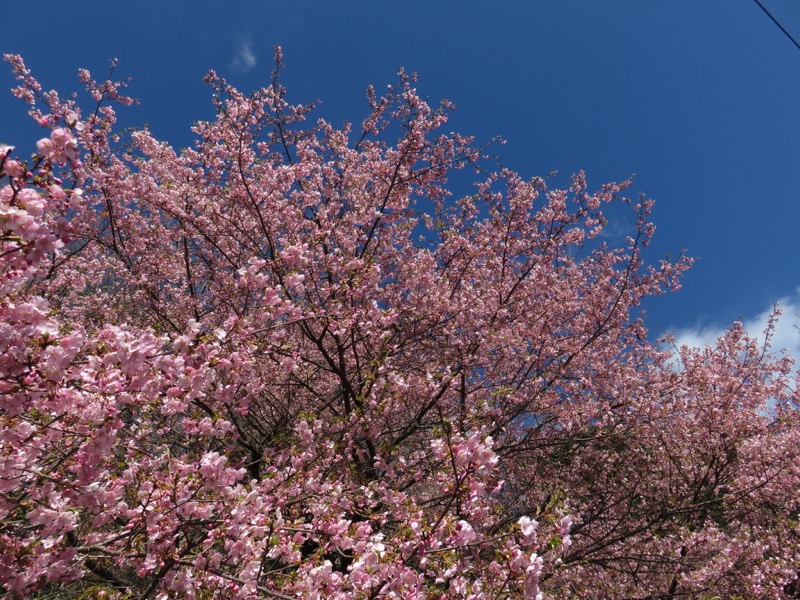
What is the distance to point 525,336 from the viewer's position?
9.89 metres

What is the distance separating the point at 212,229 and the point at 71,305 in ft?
25.0

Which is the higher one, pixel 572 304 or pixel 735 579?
pixel 572 304

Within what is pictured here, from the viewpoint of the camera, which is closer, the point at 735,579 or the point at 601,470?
the point at 735,579

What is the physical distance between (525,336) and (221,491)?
7897 millimetres

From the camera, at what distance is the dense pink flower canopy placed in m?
2.89

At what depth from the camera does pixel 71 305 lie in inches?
495

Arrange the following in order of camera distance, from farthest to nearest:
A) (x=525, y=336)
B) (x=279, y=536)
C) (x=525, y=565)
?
(x=525, y=336)
(x=279, y=536)
(x=525, y=565)

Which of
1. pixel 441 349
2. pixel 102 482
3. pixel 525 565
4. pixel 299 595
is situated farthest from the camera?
pixel 441 349

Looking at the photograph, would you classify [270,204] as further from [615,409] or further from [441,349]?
[615,409]

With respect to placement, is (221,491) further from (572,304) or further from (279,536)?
(572,304)

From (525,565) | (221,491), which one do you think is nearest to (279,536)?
(221,491)

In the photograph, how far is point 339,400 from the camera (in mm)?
8898

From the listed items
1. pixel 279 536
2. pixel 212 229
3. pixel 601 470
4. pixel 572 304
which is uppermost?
pixel 572 304

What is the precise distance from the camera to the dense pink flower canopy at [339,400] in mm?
2889
